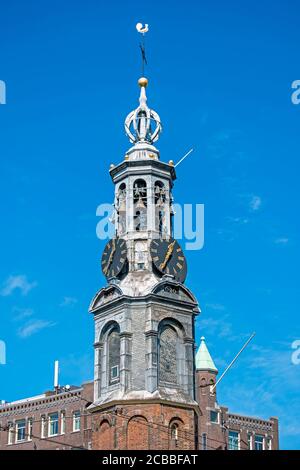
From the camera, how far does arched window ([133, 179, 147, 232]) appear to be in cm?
9388

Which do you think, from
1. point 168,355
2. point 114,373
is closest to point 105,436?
point 114,373

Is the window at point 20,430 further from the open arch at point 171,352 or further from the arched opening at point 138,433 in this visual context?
the arched opening at point 138,433

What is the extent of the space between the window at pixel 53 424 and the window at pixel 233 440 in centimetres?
1764

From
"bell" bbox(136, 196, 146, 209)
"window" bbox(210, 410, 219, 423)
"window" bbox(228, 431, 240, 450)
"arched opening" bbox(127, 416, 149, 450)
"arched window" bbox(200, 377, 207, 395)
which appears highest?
"bell" bbox(136, 196, 146, 209)

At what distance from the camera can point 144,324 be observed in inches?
3504

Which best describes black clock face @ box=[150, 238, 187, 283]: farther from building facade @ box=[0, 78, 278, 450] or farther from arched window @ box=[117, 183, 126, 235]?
arched window @ box=[117, 183, 126, 235]

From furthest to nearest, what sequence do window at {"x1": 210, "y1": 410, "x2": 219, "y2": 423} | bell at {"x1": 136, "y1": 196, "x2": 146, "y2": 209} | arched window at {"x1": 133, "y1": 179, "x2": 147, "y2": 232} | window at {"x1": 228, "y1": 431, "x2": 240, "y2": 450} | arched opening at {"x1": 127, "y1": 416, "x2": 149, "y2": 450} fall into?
window at {"x1": 228, "y1": 431, "x2": 240, "y2": 450}
window at {"x1": 210, "y1": 410, "x2": 219, "y2": 423}
bell at {"x1": 136, "y1": 196, "x2": 146, "y2": 209}
arched window at {"x1": 133, "y1": 179, "x2": 147, "y2": 232}
arched opening at {"x1": 127, "y1": 416, "x2": 149, "y2": 450}

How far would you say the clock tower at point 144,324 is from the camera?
284ft

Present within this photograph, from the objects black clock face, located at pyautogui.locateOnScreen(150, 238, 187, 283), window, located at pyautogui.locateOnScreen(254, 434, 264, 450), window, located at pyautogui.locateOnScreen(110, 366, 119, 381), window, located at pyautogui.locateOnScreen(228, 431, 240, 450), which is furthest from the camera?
window, located at pyautogui.locateOnScreen(254, 434, 264, 450)

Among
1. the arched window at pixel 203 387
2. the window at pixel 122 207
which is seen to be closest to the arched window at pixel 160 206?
the window at pixel 122 207

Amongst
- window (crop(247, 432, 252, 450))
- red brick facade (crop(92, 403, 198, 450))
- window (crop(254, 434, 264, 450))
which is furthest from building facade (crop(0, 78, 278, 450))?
window (crop(254, 434, 264, 450))

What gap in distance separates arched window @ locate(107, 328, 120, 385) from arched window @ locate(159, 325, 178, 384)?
3.24 meters

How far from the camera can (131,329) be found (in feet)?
293
